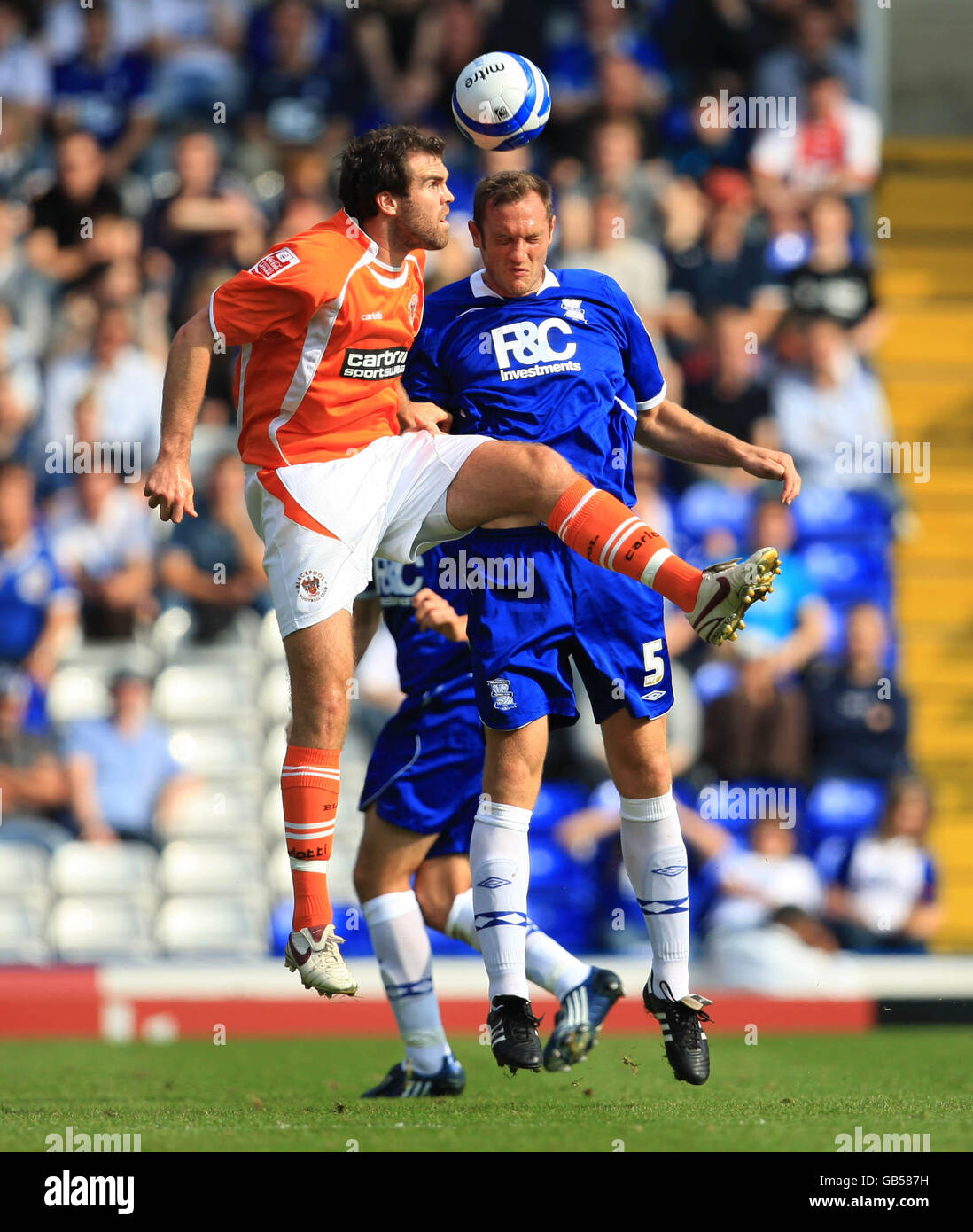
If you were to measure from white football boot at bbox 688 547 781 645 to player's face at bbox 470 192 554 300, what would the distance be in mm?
1238

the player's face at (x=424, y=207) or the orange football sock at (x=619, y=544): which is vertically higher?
the player's face at (x=424, y=207)

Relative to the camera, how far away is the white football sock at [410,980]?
6.67 m

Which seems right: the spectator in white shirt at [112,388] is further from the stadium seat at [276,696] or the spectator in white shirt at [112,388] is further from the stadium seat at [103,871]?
the stadium seat at [103,871]

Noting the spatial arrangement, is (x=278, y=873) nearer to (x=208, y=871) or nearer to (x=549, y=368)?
(x=208, y=871)

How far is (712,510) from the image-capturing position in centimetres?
1136

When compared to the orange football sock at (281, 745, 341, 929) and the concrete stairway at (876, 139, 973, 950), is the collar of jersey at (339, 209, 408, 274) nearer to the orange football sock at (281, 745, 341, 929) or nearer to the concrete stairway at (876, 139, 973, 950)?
the orange football sock at (281, 745, 341, 929)

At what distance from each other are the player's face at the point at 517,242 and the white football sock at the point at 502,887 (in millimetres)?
1750

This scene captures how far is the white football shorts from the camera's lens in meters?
5.69

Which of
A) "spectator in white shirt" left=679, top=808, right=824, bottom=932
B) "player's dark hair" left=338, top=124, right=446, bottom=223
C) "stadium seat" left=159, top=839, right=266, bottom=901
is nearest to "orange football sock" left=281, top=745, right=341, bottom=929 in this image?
"player's dark hair" left=338, top=124, right=446, bottom=223

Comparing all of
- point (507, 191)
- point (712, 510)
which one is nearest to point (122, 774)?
point (712, 510)

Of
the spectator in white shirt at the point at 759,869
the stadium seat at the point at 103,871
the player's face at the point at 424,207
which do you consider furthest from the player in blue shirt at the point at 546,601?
the stadium seat at the point at 103,871

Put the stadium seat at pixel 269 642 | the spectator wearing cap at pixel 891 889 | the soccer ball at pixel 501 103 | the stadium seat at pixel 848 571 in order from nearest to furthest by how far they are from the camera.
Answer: the soccer ball at pixel 501 103 → the spectator wearing cap at pixel 891 889 → the stadium seat at pixel 269 642 → the stadium seat at pixel 848 571

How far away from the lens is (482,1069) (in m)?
7.57

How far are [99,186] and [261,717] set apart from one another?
4141mm
